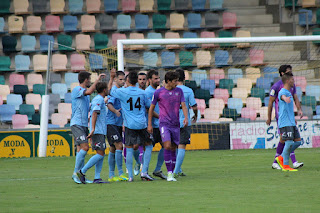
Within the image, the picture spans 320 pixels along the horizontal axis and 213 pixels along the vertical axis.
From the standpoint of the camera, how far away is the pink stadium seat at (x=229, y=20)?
23.2m

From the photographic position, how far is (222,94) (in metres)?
20.5

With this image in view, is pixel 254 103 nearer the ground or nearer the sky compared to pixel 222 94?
nearer the ground

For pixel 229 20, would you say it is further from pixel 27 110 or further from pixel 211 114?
pixel 27 110

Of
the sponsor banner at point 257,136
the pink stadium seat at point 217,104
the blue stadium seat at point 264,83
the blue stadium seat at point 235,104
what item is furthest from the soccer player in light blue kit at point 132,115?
the blue stadium seat at point 264,83

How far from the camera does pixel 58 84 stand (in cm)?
2077

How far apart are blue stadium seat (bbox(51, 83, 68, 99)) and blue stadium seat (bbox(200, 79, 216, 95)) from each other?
4955mm

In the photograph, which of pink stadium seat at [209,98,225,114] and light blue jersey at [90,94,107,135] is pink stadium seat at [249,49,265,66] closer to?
pink stadium seat at [209,98,225,114]

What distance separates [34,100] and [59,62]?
2170 millimetres

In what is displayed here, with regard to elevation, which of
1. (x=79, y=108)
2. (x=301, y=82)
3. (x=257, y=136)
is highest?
(x=301, y=82)

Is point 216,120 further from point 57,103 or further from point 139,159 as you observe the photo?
point 139,159

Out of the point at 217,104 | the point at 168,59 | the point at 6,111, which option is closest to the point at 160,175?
the point at 217,104

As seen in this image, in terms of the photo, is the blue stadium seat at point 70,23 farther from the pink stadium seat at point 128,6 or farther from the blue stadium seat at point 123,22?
the pink stadium seat at point 128,6

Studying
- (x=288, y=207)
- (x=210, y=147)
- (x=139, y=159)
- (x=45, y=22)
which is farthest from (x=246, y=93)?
(x=288, y=207)

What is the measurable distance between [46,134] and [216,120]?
600 centimetres
